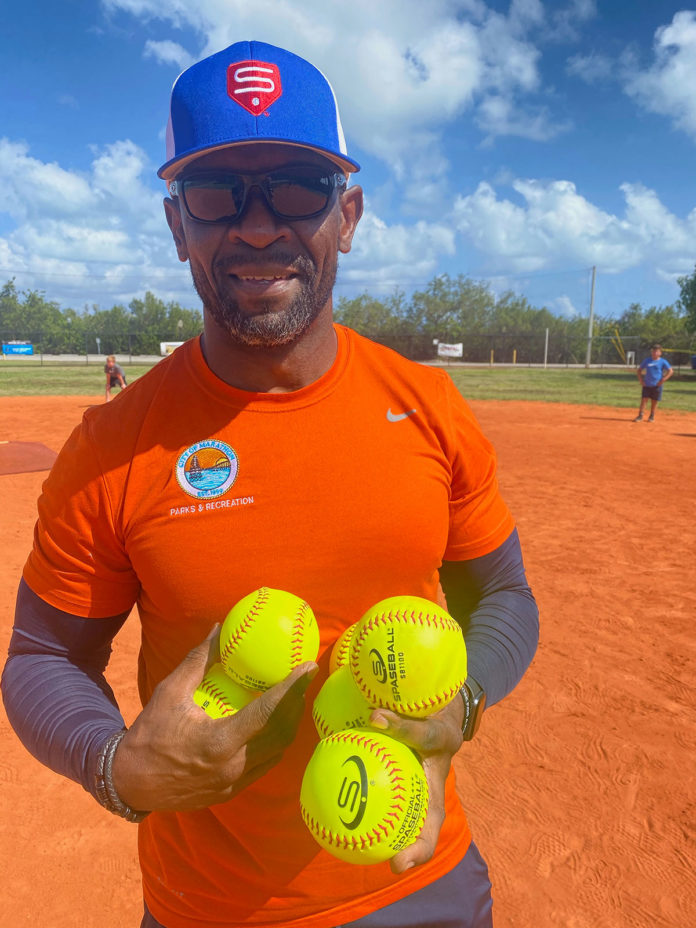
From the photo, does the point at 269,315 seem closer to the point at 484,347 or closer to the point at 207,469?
the point at 207,469

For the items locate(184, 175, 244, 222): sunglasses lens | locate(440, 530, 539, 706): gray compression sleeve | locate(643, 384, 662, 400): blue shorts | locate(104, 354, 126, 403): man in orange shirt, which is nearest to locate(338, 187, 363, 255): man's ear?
locate(184, 175, 244, 222): sunglasses lens

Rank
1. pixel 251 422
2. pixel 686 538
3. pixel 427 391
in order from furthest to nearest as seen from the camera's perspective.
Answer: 1. pixel 686 538
2. pixel 427 391
3. pixel 251 422

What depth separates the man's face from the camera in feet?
5.98

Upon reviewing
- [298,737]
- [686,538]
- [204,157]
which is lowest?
[686,538]

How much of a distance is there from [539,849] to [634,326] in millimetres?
70403

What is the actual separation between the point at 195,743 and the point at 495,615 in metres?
0.96

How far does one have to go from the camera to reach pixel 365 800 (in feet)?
4.95

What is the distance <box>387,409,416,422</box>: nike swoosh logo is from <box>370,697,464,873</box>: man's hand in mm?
812

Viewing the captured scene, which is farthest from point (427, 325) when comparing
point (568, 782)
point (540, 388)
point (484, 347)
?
point (568, 782)

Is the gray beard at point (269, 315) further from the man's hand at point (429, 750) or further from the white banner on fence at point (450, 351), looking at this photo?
the white banner on fence at point (450, 351)

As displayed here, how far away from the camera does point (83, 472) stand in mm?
1718

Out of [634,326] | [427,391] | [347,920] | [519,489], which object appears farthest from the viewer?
[634,326]

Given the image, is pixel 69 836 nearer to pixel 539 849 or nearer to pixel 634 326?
pixel 539 849

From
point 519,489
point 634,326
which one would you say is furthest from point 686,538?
point 634,326
